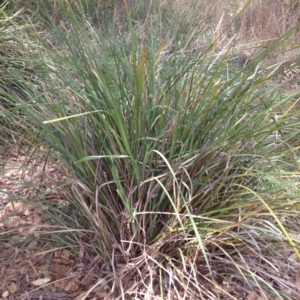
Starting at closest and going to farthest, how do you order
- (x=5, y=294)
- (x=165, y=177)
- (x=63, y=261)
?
(x=165, y=177) < (x=5, y=294) < (x=63, y=261)

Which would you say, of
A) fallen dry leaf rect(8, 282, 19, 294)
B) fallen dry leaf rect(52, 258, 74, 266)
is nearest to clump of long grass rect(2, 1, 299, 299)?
fallen dry leaf rect(52, 258, 74, 266)

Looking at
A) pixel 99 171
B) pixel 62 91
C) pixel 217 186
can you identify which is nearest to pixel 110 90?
pixel 99 171

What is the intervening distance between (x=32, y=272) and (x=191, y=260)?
2.56 ft

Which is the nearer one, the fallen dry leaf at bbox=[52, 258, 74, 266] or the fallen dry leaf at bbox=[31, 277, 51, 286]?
the fallen dry leaf at bbox=[31, 277, 51, 286]

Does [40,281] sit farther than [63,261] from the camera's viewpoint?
No

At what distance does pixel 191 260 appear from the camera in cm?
174

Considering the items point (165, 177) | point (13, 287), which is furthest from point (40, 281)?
point (165, 177)

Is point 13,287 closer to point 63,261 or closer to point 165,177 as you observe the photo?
point 63,261

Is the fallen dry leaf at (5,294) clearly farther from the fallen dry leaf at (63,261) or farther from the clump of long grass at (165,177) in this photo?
the clump of long grass at (165,177)

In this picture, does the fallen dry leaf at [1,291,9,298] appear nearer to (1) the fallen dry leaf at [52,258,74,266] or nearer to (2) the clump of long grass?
(1) the fallen dry leaf at [52,258,74,266]

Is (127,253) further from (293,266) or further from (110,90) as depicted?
(293,266)

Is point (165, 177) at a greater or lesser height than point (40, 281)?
greater

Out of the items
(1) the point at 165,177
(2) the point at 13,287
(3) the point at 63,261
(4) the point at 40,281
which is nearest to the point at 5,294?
(2) the point at 13,287

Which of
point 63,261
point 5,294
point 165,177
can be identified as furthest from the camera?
point 63,261
